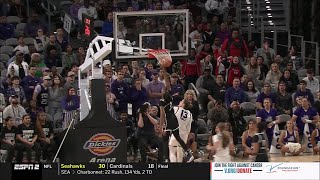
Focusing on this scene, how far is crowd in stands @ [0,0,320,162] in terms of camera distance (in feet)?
70.4

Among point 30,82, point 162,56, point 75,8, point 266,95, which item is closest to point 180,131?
point 162,56

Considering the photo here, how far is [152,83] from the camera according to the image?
2342cm

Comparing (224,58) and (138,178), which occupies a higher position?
(224,58)

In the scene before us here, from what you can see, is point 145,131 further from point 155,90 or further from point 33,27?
point 33,27

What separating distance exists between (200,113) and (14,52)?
526 cm

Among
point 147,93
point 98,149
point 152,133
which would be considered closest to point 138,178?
point 98,149

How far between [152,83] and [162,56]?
9.83 ft

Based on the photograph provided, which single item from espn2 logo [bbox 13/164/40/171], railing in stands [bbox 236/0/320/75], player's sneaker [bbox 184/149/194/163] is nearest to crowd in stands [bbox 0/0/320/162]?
player's sneaker [bbox 184/149/194/163]

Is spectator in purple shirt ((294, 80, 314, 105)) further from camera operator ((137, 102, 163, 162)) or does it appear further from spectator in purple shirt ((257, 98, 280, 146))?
camera operator ((137, 102, 163, 162))

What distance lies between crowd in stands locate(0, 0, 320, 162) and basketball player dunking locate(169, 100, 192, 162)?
0.50m

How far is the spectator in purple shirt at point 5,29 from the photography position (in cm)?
2669

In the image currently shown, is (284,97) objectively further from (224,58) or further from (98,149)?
→ (98,149)

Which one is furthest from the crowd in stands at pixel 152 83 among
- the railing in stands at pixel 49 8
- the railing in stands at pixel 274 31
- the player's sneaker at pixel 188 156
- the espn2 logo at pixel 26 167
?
the espn2 logo at pixel 26 167

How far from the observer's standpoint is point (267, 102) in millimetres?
22766
